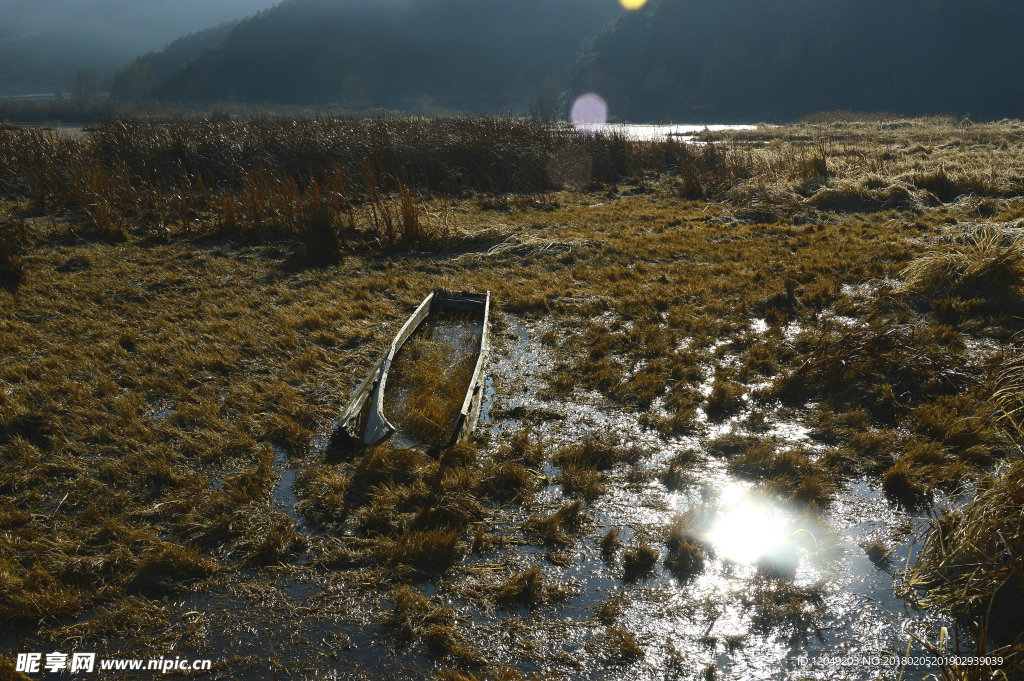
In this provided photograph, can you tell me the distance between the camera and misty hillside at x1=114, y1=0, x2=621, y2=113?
120188mm

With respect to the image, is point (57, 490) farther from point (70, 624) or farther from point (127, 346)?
point (127, 346)

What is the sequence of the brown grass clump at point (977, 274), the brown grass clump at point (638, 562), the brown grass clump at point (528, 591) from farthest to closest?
1. the brown grass clump at point (977, 274)
2. the brown grass clump at point (638, 562)
3. the brown grass clump at point (528, 591)

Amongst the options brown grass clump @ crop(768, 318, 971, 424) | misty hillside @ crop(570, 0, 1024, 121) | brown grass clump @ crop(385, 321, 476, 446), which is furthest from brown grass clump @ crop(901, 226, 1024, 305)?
misty hillside @ crop(570, 0, 1024, 121)

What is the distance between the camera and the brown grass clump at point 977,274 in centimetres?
696

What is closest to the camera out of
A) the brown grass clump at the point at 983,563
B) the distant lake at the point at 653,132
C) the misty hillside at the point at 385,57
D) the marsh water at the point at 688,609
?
the marsh water at the point at 688,609

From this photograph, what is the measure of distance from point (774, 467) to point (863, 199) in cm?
1082

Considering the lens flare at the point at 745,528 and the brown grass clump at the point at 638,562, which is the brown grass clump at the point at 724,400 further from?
the brown grass clump at the point at 638,562

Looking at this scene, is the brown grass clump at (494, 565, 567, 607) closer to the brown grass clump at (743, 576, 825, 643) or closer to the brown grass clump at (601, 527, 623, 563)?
the brown grass clump at (601, 527, 623, 563)

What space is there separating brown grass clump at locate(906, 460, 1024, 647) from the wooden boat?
124 inches

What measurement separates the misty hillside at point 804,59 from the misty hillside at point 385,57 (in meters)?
21.5

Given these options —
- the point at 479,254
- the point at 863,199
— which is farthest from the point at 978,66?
the point at 479,254

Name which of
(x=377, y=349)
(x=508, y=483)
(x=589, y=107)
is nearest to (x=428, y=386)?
(x=377, y=349)

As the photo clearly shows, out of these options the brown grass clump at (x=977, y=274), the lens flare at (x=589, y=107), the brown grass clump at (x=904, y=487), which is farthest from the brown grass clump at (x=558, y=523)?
the lens flare at (x=589, y=107)

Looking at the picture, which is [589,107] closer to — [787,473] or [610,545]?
[787,473]
